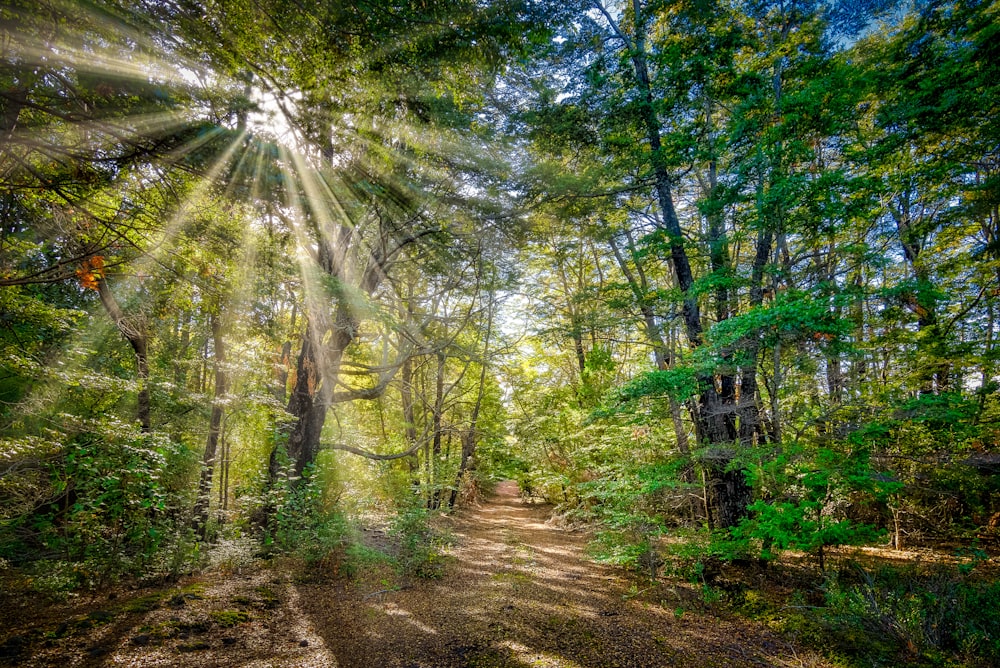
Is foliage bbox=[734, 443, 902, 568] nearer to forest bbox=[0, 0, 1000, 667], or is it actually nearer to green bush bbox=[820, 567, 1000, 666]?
forest bbox=[0, 0, 1000, 667]

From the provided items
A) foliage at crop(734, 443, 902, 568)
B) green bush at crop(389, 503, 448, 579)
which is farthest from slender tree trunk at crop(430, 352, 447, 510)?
foliage at crop(734, 443, 902, 568)

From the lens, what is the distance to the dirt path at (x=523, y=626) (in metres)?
3.85

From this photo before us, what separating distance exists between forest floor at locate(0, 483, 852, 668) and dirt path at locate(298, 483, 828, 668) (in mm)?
16

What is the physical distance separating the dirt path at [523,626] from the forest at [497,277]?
128 mm

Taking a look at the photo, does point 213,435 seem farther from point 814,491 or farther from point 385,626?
point 814,491

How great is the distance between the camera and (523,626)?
4574 mm

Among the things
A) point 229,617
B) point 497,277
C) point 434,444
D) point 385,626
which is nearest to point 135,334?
point 229,617

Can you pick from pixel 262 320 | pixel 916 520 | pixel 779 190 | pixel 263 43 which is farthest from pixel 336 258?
pixel 916 520

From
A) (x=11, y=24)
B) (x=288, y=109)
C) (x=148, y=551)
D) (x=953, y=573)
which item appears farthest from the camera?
(x=953, y=573)

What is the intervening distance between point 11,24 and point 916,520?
46.3ft

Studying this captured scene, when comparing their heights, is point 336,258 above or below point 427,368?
above

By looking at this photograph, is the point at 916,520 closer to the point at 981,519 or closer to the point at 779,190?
the point at 981,519

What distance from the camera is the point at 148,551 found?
460 centimetres

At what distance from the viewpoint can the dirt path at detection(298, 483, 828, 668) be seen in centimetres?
385
